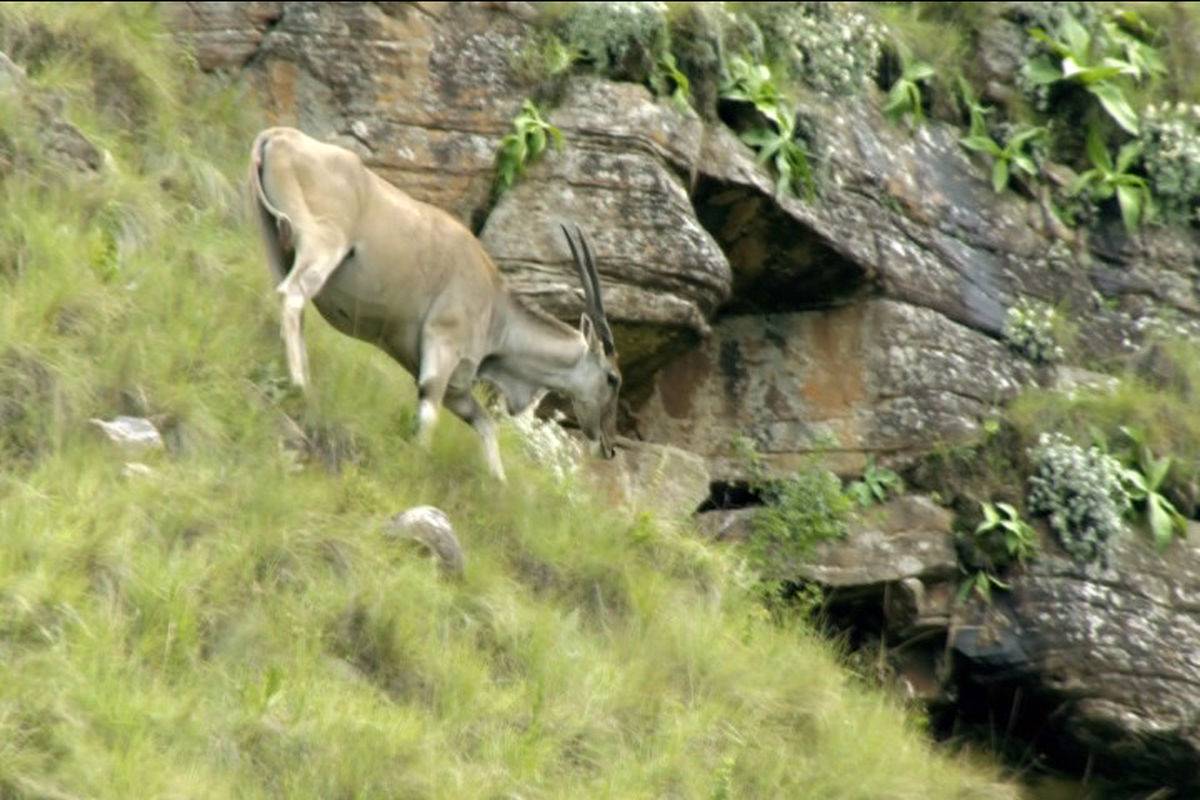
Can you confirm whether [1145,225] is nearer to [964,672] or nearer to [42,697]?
[964,672]

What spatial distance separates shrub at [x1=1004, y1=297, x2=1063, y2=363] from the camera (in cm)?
1875

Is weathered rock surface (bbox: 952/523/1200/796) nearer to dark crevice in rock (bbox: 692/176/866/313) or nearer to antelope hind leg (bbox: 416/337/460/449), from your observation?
dark crevice in rock (bbox: 692/176/866/313)

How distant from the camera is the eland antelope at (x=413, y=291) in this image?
14.8 meters

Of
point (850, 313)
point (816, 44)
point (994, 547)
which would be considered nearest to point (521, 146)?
point (850, 313)

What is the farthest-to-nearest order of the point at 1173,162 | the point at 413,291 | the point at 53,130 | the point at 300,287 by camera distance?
the point at 1173,162 → the point at 53,130 → the point at 413,291 → the point at 300,287

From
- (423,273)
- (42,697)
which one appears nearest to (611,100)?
(423,273)

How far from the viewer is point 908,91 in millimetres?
19625

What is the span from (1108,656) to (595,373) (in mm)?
3840

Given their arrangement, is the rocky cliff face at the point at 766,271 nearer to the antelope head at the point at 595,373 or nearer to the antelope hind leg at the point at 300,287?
the antelope head at the point at 595,373

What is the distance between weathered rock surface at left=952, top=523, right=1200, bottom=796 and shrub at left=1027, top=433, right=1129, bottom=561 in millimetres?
147

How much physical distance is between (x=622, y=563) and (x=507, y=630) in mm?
1643

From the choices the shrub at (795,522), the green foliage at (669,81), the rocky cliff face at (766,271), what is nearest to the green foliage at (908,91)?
the rocky cliff face at (766,271)

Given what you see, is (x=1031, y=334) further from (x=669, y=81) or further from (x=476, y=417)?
(x=476, y=417)

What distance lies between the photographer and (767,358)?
18516mm
